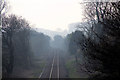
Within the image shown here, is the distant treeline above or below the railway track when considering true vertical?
above

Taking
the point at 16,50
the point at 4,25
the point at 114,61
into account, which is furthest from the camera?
the point at 16,50

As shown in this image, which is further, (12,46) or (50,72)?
(12,46)

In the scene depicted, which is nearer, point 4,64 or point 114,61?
point 114,61

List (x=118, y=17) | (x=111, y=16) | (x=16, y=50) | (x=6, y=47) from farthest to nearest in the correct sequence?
(x=16, y=50) → (x=6, y=47) → (x=111, y=16) → (x=118, y=17)

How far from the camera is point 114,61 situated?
7.78 m

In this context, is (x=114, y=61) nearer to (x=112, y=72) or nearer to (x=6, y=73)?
(x=112, y=72)

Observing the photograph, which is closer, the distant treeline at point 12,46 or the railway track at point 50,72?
the railway track at point 50,72

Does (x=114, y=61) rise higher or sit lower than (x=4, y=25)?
lower

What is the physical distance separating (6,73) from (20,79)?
2.09m

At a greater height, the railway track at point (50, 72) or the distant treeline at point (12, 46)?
the distant treeline at point (12, 46)

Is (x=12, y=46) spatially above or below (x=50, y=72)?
above

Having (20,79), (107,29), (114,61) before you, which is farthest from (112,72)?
(20,79)

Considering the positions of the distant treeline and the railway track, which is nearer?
the railway track

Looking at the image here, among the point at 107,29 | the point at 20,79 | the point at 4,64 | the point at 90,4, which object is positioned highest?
the point at 90,4
